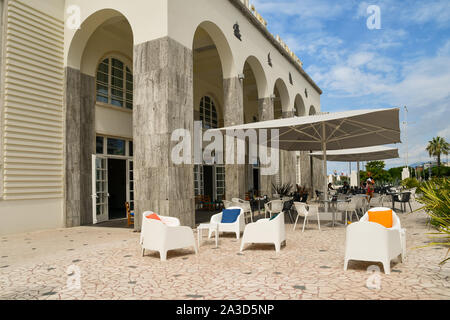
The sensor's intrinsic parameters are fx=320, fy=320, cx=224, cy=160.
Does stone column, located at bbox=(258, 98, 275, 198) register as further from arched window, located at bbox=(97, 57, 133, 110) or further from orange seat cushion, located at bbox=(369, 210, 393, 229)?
orange seat cushion, located at bbox=(369, 210, 393, 229)

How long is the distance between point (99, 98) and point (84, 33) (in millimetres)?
1903

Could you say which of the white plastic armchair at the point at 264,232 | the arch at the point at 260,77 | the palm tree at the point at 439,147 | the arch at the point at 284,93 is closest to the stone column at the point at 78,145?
the white plastic armchair at the point at 264,232

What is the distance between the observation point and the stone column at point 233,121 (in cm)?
1014

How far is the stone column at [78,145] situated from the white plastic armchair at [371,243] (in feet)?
24.8

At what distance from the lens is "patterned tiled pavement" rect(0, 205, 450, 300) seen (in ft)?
10.8

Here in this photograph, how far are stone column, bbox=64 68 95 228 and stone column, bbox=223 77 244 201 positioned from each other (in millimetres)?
4101

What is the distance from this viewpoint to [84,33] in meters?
9.02

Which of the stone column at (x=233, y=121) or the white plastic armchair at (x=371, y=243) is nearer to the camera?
the white plastic armchair at (x=371, y=243)

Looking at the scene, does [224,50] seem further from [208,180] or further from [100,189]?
[208,180]

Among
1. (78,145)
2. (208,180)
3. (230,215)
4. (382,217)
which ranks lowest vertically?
(230,215)

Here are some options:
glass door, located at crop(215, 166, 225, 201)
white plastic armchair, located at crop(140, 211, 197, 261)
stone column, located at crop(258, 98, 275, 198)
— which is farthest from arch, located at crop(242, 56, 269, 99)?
white plastic armchair, located at crop(140, 211, 197, 261)

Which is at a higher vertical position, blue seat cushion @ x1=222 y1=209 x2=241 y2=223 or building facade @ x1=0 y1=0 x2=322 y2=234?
building facade @ x1=0 y1=0 x2=322 y2=234

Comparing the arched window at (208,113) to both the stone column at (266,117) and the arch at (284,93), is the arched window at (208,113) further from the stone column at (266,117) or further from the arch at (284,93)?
the stone column at (266,117)

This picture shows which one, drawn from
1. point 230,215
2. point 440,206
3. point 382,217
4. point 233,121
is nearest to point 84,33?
point 233,121
